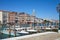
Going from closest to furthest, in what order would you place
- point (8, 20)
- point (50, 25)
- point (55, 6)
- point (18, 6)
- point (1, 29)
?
point (18, 6) < point (55, 6) < point (8, 20) < point (1, 29) < point (50, 25)

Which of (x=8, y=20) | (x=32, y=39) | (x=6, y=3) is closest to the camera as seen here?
(x=32, y=39)

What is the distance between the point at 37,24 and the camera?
8.22 m

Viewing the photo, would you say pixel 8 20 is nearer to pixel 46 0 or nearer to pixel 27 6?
pixel 27 6

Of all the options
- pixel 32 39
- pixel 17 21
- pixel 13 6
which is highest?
pixel 13 6

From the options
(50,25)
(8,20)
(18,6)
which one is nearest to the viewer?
(18,6)

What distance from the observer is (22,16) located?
6.98m

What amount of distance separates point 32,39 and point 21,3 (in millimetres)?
1620

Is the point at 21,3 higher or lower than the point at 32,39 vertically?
higher

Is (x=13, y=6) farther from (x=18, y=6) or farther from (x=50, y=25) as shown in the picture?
(x=50, y=25)

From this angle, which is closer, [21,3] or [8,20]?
[21,3]

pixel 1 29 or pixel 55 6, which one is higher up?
pixel 55 6

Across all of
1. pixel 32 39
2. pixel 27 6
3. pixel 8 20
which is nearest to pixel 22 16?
pixel 8 20

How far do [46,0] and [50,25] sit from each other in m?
3.32

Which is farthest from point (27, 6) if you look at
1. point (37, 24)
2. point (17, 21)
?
point (37, 24)
